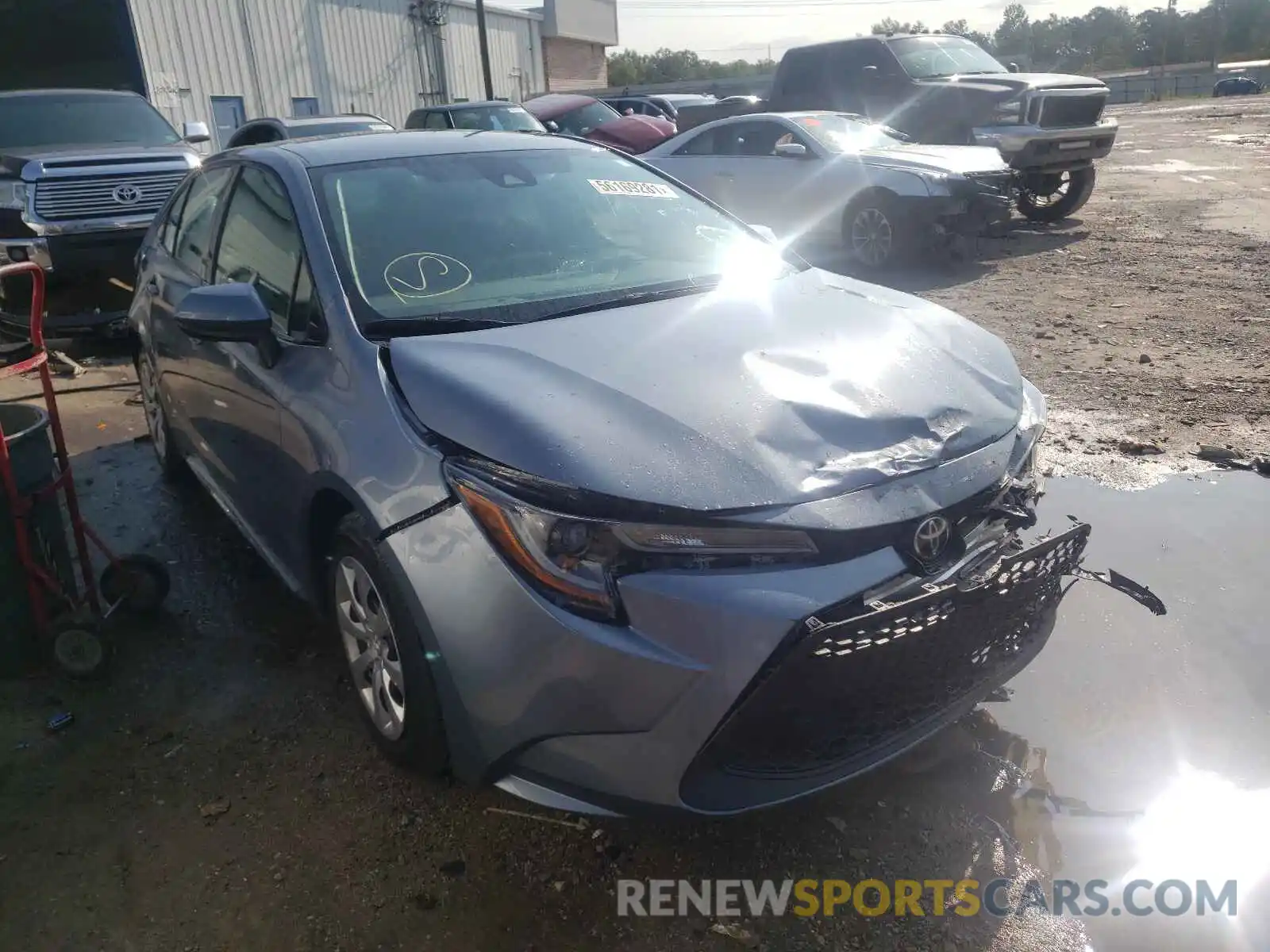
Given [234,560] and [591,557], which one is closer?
[591,557]

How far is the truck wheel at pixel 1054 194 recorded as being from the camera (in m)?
10.8

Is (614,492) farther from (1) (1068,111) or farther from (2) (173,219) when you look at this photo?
(1) (1068,111)

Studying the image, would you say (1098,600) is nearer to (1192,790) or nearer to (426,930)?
(1192,790)

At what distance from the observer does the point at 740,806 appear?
1.99 metres

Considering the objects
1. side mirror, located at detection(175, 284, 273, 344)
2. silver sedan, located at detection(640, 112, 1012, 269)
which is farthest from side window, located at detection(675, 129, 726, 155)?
side mirror, located at detection(175, 284, 273, 344)

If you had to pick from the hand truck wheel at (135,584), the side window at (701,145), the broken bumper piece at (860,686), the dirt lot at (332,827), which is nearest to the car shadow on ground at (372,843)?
the dirt lot at (332,827)

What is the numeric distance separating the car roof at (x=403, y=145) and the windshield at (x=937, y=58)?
8.68m

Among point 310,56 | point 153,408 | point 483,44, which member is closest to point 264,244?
point 153,408

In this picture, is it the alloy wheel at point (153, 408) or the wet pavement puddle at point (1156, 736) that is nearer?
the wet pavement puddle at point (1156, 736)

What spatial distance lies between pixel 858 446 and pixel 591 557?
0.65m

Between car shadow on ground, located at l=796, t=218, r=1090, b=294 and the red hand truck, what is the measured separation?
5976 mm

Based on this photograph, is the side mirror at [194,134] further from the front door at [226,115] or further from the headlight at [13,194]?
the front door at [226,115]

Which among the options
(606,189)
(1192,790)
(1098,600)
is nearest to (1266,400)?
(1098,600)

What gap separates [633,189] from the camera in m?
3.60
